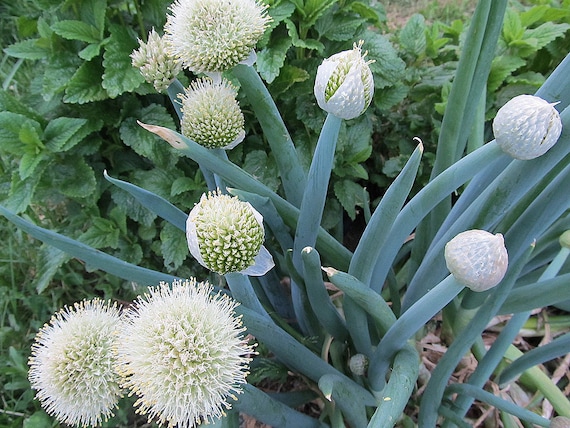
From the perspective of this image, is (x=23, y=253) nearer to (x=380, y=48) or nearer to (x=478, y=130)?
(x=380, y=48)

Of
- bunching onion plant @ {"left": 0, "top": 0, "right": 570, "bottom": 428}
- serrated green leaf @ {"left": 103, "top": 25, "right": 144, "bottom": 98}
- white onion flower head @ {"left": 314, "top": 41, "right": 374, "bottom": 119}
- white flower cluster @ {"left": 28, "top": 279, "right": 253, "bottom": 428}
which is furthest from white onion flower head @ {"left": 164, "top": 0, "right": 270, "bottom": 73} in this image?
serrated green leaf @ {"left": 103, "top": 25, "right": 144, "bottom": 98}

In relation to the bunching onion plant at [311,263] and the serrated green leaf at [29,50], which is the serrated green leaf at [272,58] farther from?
the serrated green leaf at [29,50]

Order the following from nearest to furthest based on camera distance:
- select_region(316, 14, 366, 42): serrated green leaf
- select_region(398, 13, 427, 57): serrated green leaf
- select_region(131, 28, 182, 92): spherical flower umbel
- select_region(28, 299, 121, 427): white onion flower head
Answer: select_region(28, 299, 121, 427): white onion flower head < select_region(131, 28, 182, 92): spherical flower umbel < select_region(316, 14, 366, 42): serrated green leaf < select_region(398, 13, 427, 57): serrated green leaf

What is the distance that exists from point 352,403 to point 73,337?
43 cm

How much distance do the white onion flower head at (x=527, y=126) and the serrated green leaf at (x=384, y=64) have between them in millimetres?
668

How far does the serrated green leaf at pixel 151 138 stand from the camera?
1181 millimetres

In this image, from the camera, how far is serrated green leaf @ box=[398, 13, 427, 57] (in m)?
1.41

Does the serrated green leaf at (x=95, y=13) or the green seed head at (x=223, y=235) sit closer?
the green seed head at (x=223, y=235)

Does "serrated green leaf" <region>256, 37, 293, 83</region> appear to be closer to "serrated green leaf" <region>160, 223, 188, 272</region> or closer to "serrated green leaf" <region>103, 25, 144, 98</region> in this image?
"serrated green leaf" <region>103, 25, 144, 98</region>

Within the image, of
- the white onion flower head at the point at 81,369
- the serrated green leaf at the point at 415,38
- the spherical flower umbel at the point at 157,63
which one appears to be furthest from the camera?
the serrated green leaf at the point at 415,38

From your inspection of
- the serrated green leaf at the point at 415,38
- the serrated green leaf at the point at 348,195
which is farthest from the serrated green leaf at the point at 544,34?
the serrated green leaf at the point at 348,195

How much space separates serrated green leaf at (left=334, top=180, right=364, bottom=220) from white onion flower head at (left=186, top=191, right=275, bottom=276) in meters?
0.63

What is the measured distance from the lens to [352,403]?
79 cm

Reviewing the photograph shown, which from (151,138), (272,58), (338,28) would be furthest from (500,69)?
(151,138)
